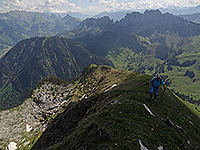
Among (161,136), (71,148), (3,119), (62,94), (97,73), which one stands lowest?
(3,119)

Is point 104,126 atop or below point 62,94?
atop

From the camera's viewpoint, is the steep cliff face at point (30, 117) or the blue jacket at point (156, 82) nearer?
the blue jacket at point (156, 82)

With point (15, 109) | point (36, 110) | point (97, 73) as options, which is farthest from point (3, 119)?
point (97, 73)

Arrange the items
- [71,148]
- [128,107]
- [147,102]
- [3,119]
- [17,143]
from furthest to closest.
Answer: [3,119]
[17,143]
[147,102]
[128,107]
[71,148]

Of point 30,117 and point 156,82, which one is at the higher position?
point 156,82

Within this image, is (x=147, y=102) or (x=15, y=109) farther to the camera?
(x=15, y=109)

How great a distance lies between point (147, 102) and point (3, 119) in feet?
640

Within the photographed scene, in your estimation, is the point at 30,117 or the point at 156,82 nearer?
the point at 156,82

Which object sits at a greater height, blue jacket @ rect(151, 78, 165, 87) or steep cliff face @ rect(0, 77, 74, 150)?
blue jacket @ rect(151, 78, 165, 87)

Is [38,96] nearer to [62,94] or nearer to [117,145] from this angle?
[62,94]

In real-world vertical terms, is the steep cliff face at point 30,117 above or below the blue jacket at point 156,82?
below

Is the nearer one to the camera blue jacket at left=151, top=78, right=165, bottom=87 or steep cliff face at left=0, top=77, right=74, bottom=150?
blue jacket at left=151, top=78, right=165, bottom=87

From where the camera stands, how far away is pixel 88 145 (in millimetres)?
21250

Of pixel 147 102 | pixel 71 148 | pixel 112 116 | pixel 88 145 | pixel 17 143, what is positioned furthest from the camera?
pixel 17 143
